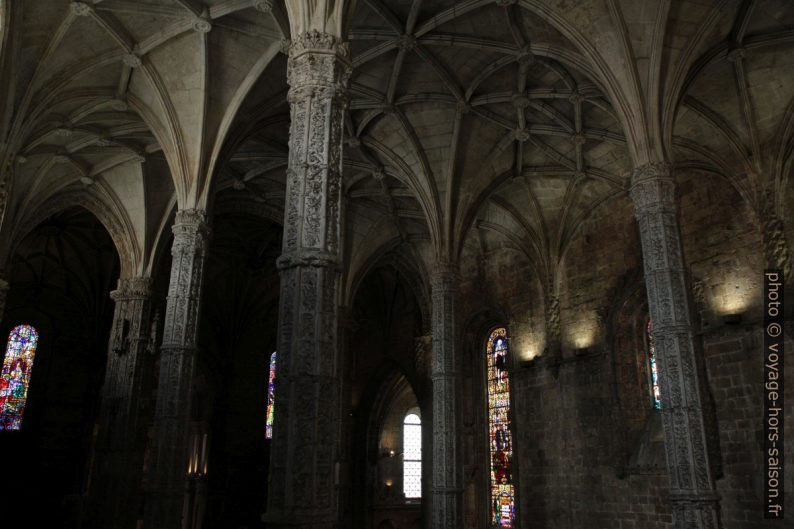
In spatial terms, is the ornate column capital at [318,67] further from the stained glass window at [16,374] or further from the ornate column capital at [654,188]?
the stained glass window at [16,374]

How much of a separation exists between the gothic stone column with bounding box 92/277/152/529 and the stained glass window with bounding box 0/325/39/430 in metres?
11.6

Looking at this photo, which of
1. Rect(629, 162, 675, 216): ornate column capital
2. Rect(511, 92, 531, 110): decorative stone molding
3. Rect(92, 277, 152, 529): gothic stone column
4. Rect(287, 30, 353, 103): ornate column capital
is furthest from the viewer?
Rect(92, 277, 152, 529): gothic stone column

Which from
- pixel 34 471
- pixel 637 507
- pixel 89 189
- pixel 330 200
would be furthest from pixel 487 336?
pixel 34 471

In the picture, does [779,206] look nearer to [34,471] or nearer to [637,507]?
[637,507]

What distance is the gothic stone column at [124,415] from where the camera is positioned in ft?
58.6

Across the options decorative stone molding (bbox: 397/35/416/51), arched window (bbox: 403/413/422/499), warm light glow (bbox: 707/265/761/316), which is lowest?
arched window (bbox: 403/413/422/499)

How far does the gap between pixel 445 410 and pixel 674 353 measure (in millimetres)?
6812

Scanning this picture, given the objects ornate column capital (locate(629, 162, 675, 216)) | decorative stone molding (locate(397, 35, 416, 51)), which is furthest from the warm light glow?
decorative stone molding (locate(397, 35, 416, 51))

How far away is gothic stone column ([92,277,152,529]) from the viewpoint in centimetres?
1786

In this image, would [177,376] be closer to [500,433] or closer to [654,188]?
[654,188]

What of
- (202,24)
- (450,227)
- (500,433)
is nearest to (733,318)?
(450,227)

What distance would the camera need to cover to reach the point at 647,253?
41.7ft

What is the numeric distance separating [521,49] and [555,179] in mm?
6934

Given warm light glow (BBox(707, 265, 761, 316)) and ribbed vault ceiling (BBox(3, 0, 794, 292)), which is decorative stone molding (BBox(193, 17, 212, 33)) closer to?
ribbed vault ceiling (BBox(3, 0, 794, 292))
